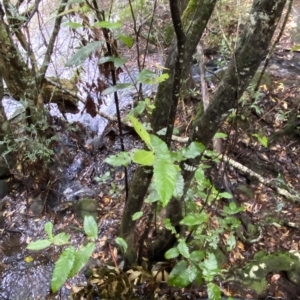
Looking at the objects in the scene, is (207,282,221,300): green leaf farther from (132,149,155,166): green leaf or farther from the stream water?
the stream water

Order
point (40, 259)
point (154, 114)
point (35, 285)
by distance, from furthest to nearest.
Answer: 1. point (40, 259)
2. point (35, 285)
3. point (154, 114)

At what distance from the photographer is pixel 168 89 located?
238 centimetres

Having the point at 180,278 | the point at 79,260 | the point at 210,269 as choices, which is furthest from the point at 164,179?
the point at 180,278

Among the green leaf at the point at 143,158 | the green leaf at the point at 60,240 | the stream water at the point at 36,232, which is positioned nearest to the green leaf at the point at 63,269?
the green leaf at the point at 60,240

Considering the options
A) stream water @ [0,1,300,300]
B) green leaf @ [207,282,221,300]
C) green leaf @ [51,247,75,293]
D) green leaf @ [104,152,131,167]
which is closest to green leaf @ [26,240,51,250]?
green leaf @ [51,247,75,293]

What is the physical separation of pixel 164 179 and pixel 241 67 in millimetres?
1100

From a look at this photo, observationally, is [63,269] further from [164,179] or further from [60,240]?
[164,179]

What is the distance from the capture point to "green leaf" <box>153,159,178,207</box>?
3.56ft

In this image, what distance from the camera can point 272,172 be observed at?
432 centimetres

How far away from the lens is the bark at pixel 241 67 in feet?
5.67

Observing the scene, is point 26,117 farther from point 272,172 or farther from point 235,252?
point 272,172

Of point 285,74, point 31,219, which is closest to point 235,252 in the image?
point 31,219

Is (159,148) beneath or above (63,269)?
above

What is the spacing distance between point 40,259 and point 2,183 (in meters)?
1.34
